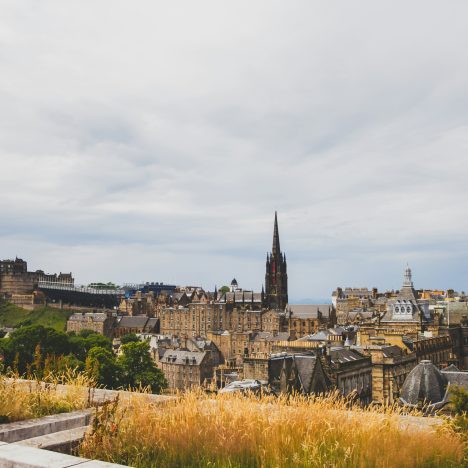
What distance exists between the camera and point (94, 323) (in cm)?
12050

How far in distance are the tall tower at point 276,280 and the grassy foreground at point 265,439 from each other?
402 feet

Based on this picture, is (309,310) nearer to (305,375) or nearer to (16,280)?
(305,375)

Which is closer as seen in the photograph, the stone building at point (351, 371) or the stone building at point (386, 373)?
the stone building at point (351, 371)

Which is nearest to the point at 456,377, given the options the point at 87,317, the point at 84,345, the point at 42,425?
the point at 42,425

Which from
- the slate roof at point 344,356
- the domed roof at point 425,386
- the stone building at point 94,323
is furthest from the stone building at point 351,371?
the stone building at point 94,323

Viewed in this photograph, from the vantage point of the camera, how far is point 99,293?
17088 cm

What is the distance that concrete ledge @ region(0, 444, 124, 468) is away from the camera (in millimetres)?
4656

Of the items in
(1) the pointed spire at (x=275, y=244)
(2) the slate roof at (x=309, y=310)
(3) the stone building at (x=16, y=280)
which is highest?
(1) the pointed spire at (x=275, y=244)

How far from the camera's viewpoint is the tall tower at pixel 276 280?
13100 cm

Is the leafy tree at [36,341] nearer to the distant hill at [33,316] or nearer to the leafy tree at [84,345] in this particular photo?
the leafy tree at [84,345]

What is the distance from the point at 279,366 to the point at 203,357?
37422 mm

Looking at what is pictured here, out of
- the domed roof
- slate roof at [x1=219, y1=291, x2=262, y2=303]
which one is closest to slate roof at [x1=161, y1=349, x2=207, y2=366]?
the domed roof

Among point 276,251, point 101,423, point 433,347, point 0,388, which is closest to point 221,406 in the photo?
point 101,423

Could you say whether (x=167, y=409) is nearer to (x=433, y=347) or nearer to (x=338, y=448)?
(x=338, y=448)
